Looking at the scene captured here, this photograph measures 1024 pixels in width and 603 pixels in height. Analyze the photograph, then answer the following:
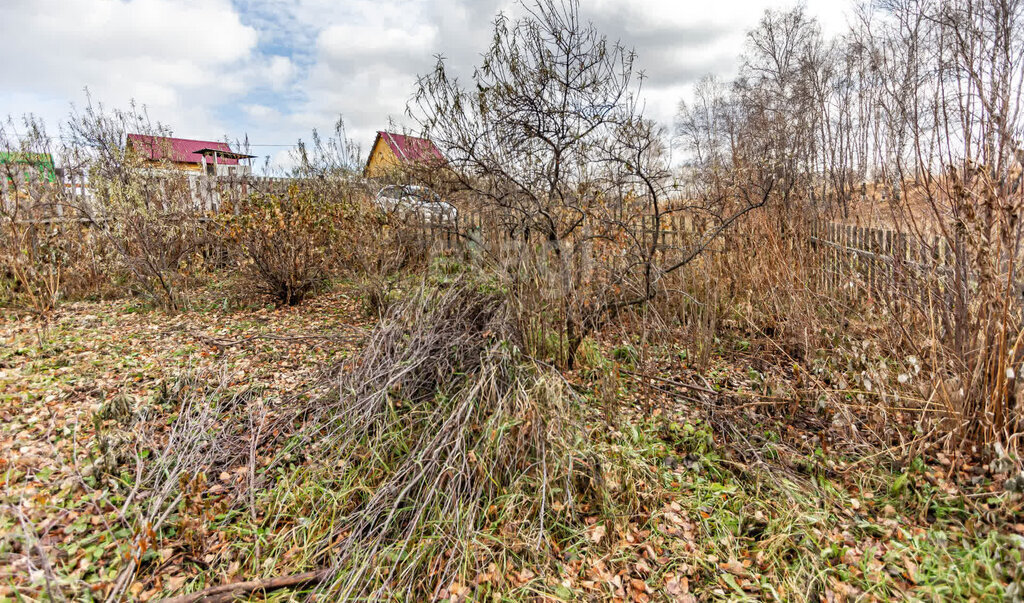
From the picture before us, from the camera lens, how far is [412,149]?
514 cm

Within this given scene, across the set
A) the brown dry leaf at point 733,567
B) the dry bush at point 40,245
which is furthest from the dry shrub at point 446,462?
the dry bush at point 40,245

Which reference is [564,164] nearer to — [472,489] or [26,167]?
[472,489]

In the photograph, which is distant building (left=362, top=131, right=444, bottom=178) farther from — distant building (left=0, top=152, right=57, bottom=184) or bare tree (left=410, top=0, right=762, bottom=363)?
distant building (left=0, top=152, right=57, bottom=184)

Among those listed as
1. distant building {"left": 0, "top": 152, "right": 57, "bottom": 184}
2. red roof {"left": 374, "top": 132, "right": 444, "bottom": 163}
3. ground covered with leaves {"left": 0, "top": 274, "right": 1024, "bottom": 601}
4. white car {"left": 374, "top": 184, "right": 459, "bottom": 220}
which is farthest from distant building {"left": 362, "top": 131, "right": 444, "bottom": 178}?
distant building {"left": 0, "top": 152, "right": 57, "bottom": 184}

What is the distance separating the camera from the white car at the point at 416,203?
5.23 m

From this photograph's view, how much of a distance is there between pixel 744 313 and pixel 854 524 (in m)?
2.70

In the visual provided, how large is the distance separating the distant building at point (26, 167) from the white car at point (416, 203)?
5.30 m

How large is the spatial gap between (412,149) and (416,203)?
0.60 meters

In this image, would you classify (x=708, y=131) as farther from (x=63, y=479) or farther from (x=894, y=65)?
(x=63, y=479)

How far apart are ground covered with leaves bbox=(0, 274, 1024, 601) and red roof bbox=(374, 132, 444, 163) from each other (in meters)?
1.57

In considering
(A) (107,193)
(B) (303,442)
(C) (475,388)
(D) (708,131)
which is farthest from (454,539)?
(D) (708,131)

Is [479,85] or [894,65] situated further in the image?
[479,85]

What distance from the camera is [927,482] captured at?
2.60 m

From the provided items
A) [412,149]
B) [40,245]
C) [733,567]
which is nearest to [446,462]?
[733,567]
